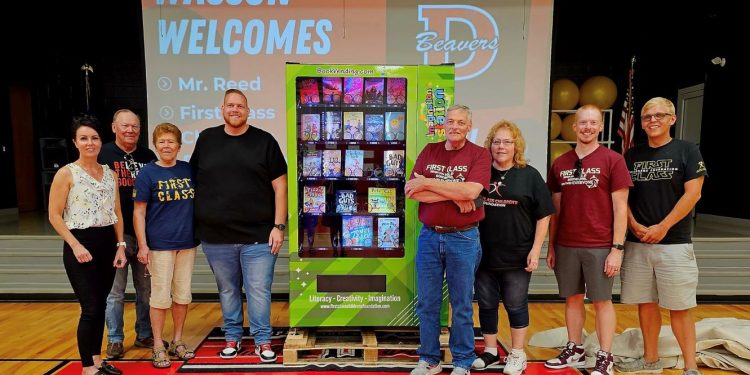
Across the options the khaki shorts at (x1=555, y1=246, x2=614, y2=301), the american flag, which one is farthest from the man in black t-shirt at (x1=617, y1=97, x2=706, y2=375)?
the american flag

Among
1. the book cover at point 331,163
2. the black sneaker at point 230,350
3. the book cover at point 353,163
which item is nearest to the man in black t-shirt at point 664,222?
the book cover at point 353,163

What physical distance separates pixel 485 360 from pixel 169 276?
2.23 m

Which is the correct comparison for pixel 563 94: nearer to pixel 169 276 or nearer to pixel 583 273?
pixel 583 273

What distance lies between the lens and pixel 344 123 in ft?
10.6

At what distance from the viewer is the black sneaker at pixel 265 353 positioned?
9.78 feet

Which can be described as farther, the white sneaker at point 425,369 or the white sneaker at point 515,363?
the white sneaker at point 515,363

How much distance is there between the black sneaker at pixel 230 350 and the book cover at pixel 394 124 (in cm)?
188

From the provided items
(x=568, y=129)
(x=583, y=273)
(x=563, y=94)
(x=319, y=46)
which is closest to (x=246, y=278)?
(x=583, y=273)

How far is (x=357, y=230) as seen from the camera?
3.29 m

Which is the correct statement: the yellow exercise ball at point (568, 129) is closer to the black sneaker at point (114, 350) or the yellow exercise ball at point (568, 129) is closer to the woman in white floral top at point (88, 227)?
the woman in white floral top at point (88, 227)

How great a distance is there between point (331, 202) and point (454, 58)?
9.07 feet

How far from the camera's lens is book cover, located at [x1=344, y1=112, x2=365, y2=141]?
3.22 m

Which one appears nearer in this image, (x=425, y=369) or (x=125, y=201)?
(x=425, y=369)

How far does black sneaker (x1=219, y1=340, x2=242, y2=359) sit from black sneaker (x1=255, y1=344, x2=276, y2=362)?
0.60 feet
